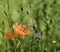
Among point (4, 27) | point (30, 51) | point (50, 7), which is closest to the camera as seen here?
point (30, 51)

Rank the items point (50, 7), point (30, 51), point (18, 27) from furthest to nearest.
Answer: point (50, 7) → point (30, 51) → point (18, 27)

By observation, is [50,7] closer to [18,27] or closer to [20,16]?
[20,16]

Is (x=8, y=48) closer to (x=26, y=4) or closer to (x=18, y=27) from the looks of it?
(x=18, y=27)

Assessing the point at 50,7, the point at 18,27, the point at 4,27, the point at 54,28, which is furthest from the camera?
the point at 50,7

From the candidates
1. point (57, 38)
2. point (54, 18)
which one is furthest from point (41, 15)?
point (57, 38)

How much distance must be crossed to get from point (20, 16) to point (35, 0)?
0.32 metres

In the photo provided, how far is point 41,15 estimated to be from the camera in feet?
8.57

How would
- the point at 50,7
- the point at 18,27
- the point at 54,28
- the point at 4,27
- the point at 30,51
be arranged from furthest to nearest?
1. the point at 50,7
2. the point at 54,28
3. the point at 4,27
4. the point at 30,51
5. the point at 18,27

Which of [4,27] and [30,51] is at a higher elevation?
[4,27]

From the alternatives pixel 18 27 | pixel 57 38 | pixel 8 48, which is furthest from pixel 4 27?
pixel 57 38

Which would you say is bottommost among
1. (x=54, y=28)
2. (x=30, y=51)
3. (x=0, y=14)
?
(x=30, y=51)

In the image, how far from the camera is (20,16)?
2.54 metres

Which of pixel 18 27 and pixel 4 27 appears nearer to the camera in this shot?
pixel 18 27

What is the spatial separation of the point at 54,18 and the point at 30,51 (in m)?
0.63
